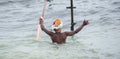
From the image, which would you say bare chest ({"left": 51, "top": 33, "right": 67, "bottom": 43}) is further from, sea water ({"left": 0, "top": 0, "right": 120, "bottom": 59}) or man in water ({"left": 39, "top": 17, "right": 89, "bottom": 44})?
sea water ({"left": 0, "top": 0, "right": 120, "bottom": 59})

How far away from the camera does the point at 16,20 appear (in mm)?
15477

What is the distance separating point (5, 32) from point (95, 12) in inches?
227

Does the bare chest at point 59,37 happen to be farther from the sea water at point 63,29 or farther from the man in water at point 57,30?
the sea water at point 63,29

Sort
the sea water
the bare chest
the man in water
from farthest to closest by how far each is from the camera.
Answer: the sea water
the bare chest
the man in water

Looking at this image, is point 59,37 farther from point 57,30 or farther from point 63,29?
point 63,29

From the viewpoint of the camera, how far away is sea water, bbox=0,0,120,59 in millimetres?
8789

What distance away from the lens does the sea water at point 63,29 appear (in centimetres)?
879

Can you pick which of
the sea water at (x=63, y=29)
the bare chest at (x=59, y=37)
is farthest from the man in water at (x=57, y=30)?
the sea water at (x=63, y=29)

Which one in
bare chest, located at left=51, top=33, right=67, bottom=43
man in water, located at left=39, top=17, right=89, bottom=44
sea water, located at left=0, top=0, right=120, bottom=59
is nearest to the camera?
man in water, located at left=39, top=17, right=89, bottom=44

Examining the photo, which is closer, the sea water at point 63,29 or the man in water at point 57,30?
the man in water at point 57,30

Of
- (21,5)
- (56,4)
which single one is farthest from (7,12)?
(56,4)

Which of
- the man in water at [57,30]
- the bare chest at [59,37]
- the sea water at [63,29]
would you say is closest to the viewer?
the man in water at [57,30]

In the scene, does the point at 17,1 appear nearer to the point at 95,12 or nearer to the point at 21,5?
the point at 21,5

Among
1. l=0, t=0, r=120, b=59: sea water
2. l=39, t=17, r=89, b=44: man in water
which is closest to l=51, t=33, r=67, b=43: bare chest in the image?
l=39, t=17, r=89, b=44: man in water
